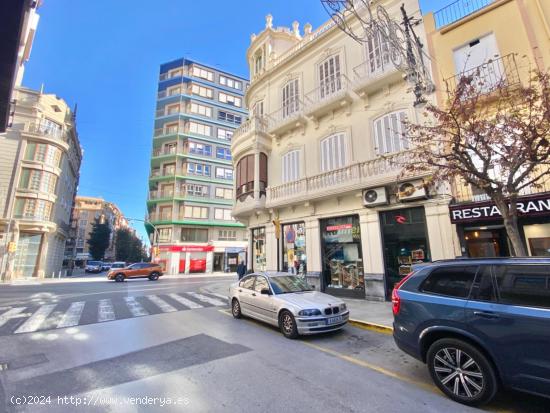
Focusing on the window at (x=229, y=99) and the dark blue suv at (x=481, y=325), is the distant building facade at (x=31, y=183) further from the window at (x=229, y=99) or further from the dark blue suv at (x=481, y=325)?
the dark blue suv at (x=481, y=325)

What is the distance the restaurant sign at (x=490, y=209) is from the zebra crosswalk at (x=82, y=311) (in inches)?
367

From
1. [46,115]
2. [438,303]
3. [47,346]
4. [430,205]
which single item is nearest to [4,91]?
[47,346]

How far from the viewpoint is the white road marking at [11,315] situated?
27.0ft

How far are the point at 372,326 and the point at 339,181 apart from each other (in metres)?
6.66

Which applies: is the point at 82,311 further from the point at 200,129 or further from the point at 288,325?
the point at 200,129

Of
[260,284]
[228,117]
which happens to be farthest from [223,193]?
[260,284]

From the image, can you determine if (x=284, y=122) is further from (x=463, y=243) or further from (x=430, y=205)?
(x=463, y=243)

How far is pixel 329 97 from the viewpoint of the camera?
13180 mm

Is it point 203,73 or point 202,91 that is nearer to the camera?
point 202,91

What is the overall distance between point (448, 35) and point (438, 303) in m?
11.4

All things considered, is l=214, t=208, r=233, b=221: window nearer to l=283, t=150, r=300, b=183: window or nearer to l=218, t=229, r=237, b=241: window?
l=218, t=229, r=237, b=241: window

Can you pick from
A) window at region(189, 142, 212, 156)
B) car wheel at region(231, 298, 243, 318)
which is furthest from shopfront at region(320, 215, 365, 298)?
window at region(189, 142, 212, 156)

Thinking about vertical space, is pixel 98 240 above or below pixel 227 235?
above

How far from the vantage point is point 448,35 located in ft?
34.4
